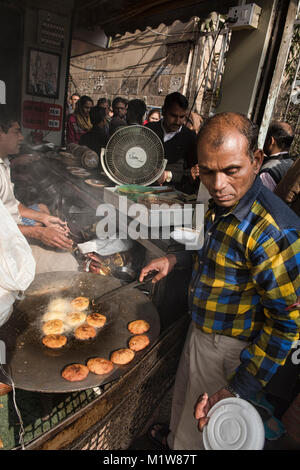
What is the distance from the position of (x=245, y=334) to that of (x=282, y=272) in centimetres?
65

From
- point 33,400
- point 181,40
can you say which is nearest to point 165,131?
point 33,400

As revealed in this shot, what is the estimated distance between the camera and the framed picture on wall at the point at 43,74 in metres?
7.54

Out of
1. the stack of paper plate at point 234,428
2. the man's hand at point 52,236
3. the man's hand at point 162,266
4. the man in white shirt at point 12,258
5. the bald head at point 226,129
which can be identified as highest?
the bald head at point 226,129

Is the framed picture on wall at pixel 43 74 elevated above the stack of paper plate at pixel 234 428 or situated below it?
above

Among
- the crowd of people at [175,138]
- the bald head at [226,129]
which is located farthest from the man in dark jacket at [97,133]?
the bald head at [226,129]

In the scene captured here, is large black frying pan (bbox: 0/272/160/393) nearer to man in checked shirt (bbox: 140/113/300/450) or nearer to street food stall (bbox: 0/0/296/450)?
street food stall (bbox: 0/0/296/450)

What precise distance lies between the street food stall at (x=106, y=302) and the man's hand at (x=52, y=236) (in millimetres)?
309

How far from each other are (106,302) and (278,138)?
290cm

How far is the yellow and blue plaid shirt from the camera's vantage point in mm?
1455

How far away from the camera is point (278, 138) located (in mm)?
3494

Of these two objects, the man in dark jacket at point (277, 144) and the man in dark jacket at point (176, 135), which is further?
the man in dark jacket at point (176, 135)

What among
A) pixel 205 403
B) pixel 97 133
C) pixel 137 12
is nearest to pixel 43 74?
pixel 97 133

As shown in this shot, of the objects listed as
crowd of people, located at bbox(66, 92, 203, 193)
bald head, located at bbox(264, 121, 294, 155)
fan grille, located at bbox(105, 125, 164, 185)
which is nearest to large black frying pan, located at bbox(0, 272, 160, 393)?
fan grille, located at bbox(105, 125, 164, 185)

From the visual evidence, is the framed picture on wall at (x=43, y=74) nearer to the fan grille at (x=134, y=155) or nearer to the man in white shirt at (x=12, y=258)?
the fan grille at (x=134, y=155)
